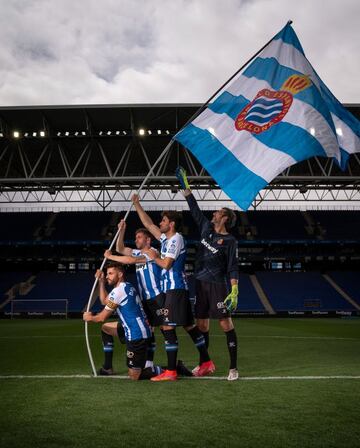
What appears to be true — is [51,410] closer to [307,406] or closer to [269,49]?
[307,406]

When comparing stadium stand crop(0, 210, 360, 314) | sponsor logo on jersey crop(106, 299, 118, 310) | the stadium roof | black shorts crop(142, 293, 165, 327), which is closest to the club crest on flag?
black shorts crop(142, 293, 165, 327)

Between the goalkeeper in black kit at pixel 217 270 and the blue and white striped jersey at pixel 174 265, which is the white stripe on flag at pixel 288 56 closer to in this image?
the goalkeeper in black kit at pixel 217 270

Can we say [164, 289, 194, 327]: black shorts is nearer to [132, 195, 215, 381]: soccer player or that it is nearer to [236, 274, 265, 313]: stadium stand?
[132, 195, 215, 381]: soccer player

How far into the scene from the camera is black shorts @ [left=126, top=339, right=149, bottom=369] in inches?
228

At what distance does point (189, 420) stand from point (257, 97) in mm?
4823

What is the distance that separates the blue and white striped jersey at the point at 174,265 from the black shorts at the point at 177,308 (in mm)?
82

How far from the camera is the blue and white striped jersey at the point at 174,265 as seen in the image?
5996 mm

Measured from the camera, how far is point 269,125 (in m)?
6.75

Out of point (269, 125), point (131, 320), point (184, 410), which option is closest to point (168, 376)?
point (131, 320)

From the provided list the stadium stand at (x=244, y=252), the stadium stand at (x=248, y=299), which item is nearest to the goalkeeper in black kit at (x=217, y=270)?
the stadium stand at (x=248, y=299)

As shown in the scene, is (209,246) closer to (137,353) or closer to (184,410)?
(137,353)

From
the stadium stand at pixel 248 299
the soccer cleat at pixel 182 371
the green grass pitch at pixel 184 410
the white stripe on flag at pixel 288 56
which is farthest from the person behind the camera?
the stadium stand at pixel 248 299

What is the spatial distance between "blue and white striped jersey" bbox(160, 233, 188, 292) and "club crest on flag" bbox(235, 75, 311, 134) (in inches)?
80.1

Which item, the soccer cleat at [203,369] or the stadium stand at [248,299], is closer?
the soccer cleat at [203,369]
